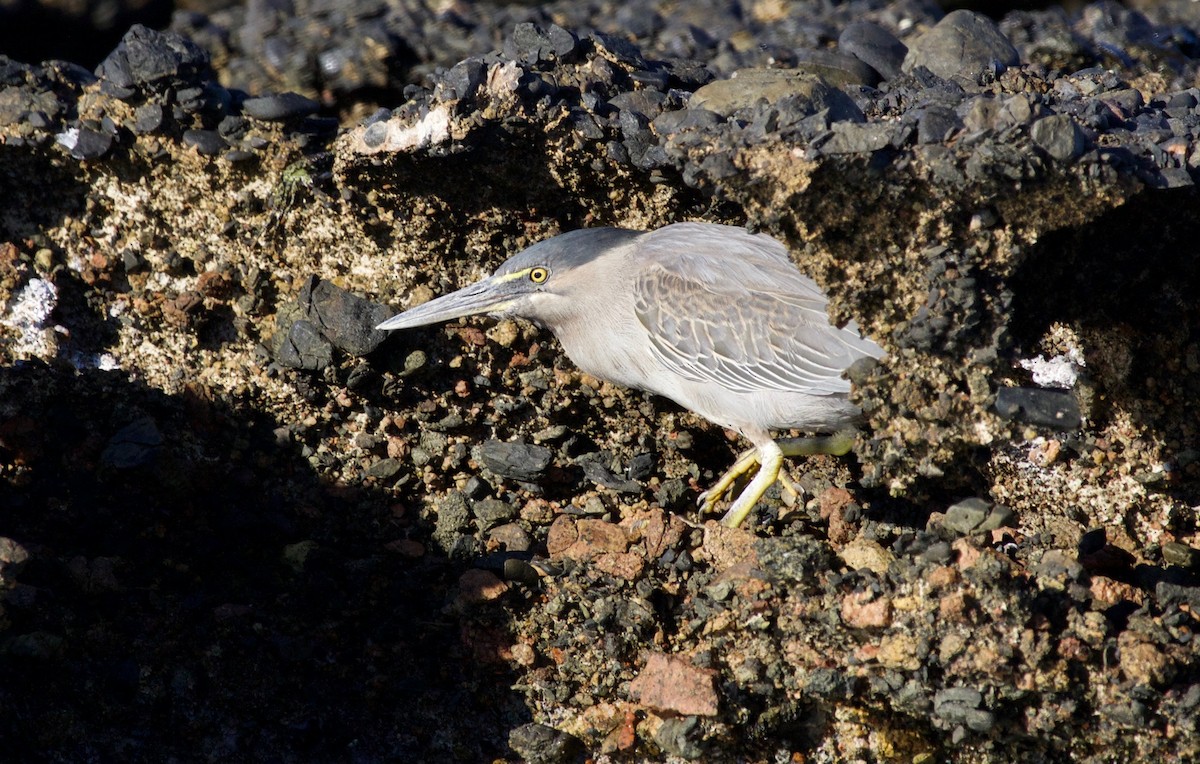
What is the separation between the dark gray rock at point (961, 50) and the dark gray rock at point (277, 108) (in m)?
2.30

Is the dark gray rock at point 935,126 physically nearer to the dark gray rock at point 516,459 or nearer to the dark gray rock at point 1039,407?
the dark gray rock at point 1039,407

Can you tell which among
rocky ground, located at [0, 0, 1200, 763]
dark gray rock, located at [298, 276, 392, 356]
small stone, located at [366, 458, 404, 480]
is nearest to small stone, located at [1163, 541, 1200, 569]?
rocky ground, located at [0, 0, 1200, 763]

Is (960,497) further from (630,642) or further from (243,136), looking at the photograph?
(243,136)

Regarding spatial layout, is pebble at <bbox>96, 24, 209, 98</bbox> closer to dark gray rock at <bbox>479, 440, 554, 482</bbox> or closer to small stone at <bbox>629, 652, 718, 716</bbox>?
dark gray rock at <bbox>479, 440, 554, 482</bbox>

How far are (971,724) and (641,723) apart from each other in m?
0.98

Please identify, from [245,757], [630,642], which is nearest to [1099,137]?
[630,642]

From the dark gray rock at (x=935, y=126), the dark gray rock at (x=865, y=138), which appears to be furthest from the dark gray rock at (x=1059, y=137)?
the dark gray rock at (x=865, y=138)

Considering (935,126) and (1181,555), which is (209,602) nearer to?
(935,126)

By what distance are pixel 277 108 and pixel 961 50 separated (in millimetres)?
2589

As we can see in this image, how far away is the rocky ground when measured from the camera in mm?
3119

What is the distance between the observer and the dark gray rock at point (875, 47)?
174 inches

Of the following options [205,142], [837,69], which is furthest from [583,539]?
[837,69]

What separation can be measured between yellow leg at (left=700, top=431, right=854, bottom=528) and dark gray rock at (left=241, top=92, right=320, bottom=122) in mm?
2019

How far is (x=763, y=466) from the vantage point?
391 cm
